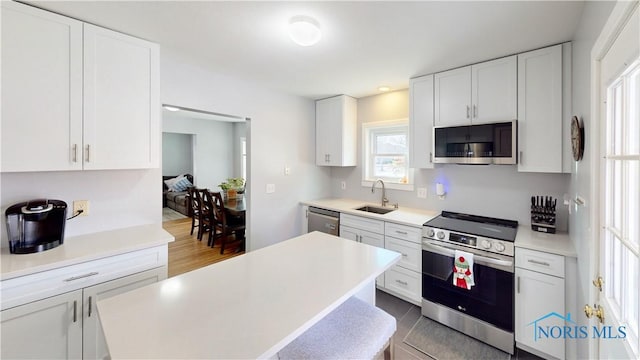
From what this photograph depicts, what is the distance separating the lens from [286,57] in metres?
2.22

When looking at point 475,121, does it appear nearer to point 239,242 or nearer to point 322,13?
point 322,13

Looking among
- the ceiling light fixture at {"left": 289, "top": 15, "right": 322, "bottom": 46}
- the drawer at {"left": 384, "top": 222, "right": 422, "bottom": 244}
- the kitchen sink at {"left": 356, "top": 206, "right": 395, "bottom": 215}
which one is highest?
the ceiling light fixture at {"left": 289, "top": 15, "right": 322, "bottom": 46}

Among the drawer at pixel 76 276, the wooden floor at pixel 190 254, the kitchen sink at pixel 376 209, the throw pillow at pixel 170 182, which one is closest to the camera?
the drawer at pixel 76 276

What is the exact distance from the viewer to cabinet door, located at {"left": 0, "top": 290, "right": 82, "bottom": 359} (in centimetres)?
134

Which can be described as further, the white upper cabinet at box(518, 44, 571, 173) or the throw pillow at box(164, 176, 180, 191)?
the throw pillow at box(164, 176, 180, 191)

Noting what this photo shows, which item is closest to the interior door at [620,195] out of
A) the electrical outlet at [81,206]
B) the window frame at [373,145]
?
the window frame at [373,145]

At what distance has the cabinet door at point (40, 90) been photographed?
1.44 metres

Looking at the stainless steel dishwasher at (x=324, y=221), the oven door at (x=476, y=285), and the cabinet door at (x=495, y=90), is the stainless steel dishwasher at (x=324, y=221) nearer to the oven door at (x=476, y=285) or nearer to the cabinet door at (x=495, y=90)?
the oven door at (x=476, y=285)

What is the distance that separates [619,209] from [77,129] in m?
2.90

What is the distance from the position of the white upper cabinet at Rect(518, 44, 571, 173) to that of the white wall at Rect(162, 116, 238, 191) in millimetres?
6871

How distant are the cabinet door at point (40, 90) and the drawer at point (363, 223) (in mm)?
2382

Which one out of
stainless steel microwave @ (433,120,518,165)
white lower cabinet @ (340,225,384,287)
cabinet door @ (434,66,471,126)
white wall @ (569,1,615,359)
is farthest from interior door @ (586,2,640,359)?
white lower cabinet @ (340,225,384,287)

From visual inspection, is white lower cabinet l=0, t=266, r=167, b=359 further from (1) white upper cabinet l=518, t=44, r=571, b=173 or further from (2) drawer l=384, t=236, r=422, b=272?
(1) white upper cabinet l=518, t=44, r=571, b=173

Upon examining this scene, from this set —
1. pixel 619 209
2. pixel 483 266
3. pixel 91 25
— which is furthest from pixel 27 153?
pixel 483 266
